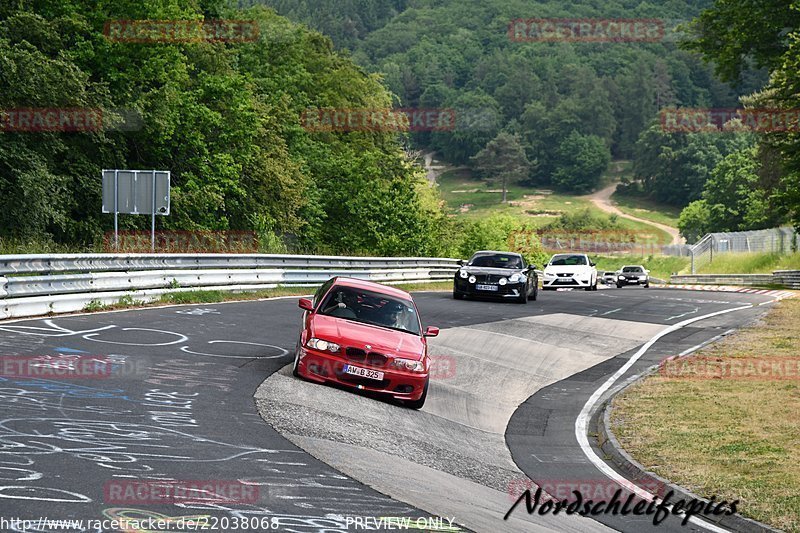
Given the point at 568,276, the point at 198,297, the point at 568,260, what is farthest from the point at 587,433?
the point at 568,260

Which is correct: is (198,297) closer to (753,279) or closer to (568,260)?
(568,260)

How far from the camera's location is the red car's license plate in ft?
42.3

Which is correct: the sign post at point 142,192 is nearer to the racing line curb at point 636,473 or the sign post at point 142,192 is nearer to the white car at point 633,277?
the racing line curb at point 636,473

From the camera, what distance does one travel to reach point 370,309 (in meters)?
14.2

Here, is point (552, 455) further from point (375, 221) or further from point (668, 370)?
point (375, 221)

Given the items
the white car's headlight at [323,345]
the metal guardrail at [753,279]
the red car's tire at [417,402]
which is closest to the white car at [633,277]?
the metal guardrail at [753,279]

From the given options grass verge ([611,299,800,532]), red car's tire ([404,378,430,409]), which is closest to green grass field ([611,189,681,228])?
→ grass verge ([611,299,800,532])

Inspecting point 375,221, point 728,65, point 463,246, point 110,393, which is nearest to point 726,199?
point 463,246

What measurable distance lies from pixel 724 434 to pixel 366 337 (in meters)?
4.63

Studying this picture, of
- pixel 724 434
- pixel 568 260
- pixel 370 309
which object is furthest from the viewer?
pixel 568 260

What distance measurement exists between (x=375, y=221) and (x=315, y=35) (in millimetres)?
19378

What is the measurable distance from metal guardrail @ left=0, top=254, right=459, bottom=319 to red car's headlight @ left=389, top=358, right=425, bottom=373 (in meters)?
7.17

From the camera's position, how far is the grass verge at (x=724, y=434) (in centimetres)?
991

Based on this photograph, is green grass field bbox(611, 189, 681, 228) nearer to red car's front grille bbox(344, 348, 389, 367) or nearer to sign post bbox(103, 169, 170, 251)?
sign post bbox(103, 169, 170, 251)
